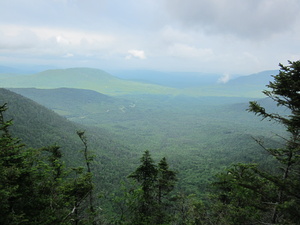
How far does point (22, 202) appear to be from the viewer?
1129cm

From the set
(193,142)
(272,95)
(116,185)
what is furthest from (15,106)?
(272,95)

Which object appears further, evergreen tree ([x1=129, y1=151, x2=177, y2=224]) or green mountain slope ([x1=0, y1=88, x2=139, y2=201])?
green mountain slope ([x1=0, y1=88, x2=139, y2=201])

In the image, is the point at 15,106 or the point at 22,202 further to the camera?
the point at 15,106

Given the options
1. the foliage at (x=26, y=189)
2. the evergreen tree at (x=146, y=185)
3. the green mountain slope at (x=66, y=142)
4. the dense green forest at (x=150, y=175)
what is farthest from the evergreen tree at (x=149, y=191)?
the green mountain slope at (x=66, y=142)

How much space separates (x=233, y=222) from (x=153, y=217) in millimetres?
6880

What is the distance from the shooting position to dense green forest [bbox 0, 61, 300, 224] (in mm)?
10230

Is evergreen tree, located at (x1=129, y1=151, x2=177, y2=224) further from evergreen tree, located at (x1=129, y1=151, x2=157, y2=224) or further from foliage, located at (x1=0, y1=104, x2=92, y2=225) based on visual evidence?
foliage, located at (x1=0, y1=104, x2=92, y2=225)

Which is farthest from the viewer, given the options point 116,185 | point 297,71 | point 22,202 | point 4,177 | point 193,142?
point 193,142

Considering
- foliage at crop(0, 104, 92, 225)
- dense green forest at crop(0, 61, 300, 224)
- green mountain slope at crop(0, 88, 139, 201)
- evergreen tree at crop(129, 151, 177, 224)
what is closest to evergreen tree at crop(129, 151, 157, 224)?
evergreen tree at crop(129, 151, 177, 224)

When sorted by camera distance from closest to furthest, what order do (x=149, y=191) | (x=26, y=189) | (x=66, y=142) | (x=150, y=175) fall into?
(x=26, y=189), (x=150, y=175), (x=149, y=191), (x=66, y=142)

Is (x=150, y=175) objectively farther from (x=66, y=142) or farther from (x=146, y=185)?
(x=66, y=142)

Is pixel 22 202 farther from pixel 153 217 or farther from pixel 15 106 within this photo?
pixel 15 106

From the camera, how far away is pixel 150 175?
2108 cm

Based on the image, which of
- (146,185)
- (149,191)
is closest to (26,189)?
(146,185)
